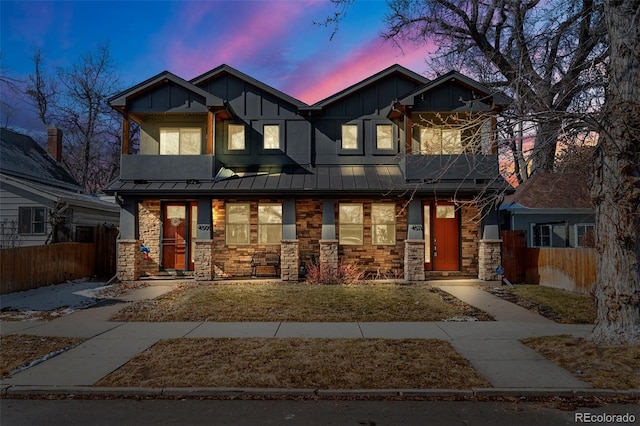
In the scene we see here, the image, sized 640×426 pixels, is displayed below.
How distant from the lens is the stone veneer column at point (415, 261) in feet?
48.5

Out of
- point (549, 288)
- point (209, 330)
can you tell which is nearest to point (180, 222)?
point (209, 330)

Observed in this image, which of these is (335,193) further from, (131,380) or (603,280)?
(131,380)

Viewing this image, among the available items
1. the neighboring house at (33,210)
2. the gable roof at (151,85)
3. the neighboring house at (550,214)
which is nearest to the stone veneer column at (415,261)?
the neighboring house at (550,214)

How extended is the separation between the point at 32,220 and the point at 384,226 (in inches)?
547

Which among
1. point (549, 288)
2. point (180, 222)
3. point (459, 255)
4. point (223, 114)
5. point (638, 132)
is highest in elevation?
point (223, 114)

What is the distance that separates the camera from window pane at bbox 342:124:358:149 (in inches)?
668

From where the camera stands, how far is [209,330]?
848 cm

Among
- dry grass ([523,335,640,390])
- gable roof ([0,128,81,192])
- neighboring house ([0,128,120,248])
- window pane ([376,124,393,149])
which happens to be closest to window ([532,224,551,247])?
window pane ([376,124,393,149])

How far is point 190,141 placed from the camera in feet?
54.4

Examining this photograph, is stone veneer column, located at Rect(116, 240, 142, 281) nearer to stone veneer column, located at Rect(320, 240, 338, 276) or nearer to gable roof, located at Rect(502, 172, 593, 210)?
stone veneer column, located at Rect(320, 240, 338, 276)

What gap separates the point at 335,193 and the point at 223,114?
17.1 ft

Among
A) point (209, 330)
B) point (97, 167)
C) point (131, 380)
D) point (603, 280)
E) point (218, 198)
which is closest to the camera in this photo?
point (131, 380)

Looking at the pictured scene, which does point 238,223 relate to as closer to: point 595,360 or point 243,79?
point 243,79

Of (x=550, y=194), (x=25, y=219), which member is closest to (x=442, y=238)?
(x=550, y=194)
